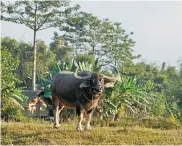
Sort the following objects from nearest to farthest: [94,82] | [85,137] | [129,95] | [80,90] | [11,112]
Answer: [85,137] → [94,82] → [80,90] → [129,95] → [11,112]

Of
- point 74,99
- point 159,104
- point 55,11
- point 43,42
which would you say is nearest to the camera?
point 74,99

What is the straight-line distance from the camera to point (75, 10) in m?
30.7

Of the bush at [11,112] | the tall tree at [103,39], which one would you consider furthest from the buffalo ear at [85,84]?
the tall tree at [103,39]

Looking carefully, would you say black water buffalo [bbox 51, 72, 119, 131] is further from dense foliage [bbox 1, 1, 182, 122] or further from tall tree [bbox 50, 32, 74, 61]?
tall tree [bbox 50, 32, 74, 61]

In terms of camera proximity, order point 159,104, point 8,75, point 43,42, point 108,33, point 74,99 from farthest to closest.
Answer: point 43,42
point 108,33
point 159,104
point 8,75
point 74,99

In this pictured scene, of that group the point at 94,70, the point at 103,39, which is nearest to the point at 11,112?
the point at 94,70

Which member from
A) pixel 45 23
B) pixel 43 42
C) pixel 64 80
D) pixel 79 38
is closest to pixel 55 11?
pixel 45 23

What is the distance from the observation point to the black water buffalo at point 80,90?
30.2 ft

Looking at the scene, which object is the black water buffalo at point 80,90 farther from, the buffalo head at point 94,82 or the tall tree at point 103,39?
the tall tree at point 103,39

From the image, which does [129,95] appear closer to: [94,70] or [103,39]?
[94,70]

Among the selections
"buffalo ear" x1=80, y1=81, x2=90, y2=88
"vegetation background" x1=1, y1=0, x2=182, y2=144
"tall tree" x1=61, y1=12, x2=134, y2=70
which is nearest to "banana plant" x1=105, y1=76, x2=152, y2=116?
"vegetation background" x1=1, y1=0, x2=182, y2=144

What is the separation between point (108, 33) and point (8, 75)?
2494 cm

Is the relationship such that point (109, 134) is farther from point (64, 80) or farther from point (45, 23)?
point (45, 23)

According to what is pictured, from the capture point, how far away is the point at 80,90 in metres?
9.59
